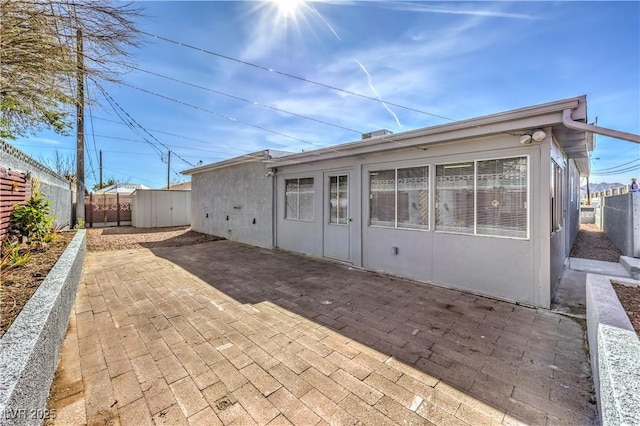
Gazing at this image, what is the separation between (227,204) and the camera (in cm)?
1047

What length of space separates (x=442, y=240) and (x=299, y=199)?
13.2 ft

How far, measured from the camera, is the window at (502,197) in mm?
4094

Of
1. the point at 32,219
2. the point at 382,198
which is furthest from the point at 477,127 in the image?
the point at 32,219

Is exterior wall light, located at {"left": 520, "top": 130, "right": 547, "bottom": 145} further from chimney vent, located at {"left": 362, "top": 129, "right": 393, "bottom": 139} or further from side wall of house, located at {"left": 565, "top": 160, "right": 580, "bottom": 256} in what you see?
side wall of house, located at {"left": 565, "top": 160, "right": 580, "bottom": 256}

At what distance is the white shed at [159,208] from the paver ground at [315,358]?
34.1 feet

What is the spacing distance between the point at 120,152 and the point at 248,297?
22994mm

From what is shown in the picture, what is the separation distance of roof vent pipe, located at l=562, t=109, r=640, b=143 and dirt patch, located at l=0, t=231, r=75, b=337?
571cm

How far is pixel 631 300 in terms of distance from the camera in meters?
2.82

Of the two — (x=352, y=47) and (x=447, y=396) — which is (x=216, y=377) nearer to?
(x=447, y=396)

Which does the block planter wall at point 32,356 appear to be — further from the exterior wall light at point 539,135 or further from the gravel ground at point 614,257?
the exterior wall light at point 539,135

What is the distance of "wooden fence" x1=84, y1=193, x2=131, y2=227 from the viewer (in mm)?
14039

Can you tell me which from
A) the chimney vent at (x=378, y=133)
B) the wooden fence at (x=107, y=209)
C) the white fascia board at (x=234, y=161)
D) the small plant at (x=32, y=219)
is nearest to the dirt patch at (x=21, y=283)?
the small plant at (x=32, y=219)

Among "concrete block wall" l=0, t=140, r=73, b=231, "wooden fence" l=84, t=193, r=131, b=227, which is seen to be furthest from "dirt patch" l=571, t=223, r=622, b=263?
"wooden fence" l=84, t=193, r=131, b=227

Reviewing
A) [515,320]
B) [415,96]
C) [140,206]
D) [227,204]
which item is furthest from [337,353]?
[140,206]
